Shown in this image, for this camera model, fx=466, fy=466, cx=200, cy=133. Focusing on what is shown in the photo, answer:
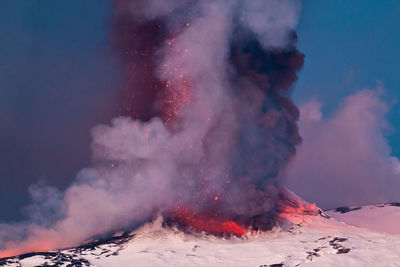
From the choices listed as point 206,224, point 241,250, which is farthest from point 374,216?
point 206,224

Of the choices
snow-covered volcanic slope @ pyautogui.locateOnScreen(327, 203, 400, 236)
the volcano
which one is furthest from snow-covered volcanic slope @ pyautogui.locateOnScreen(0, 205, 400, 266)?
snow-covered volcanic slope @ pyautogui.locateOnScreen(327, 203, 400, 236)

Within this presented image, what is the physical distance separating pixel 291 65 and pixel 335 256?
22.5 m

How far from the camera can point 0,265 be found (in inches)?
1446

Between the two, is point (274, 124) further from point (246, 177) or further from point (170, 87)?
point (170, 87)

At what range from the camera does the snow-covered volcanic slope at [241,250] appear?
123 feet

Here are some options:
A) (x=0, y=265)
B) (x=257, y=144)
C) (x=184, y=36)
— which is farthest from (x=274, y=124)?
(x=0, y=265)

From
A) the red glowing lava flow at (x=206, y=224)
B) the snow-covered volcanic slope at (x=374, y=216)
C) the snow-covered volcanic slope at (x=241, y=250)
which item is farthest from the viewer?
the snow-covered volcanic slope at (x=374, y=216)

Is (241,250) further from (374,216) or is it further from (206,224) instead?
(374,216)

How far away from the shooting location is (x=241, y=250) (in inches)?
1606

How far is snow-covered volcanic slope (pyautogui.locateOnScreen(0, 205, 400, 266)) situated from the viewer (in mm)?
37375

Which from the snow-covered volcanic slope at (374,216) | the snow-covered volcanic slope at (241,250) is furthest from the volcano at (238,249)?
the snow-covered volcanic slope at (374,216)

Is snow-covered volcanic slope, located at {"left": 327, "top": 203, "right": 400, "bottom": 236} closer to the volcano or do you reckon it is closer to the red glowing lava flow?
the volcano

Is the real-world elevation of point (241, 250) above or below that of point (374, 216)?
below

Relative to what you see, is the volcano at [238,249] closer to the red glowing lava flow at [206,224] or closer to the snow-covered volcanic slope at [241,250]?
the snow-covered volcanic slope at [241,250]
